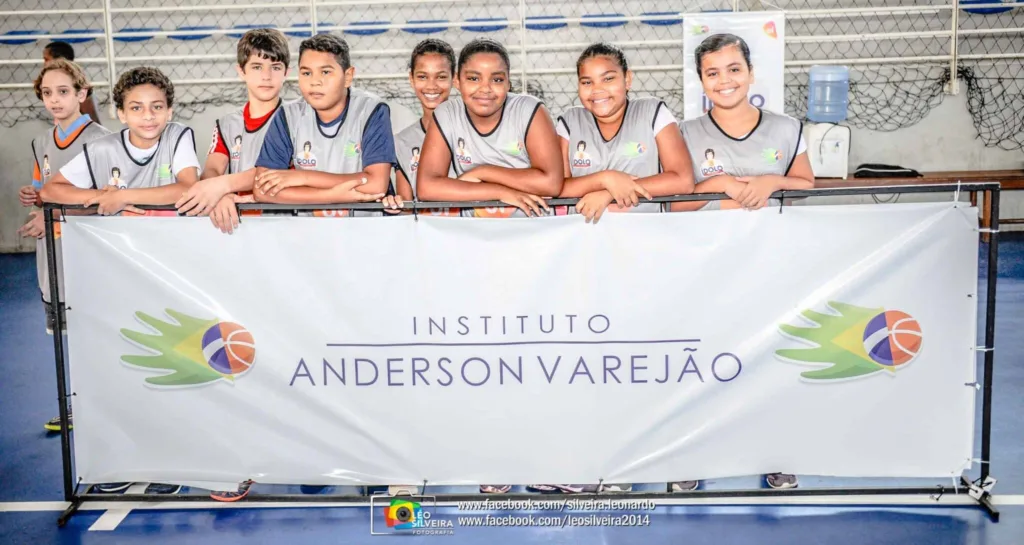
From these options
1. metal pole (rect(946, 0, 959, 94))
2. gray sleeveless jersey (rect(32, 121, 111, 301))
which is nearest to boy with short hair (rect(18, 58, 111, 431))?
gray sleeveless jersey (rect(32, 121, 111, 301))

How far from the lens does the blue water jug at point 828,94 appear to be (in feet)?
29.7

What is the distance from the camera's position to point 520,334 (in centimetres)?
311

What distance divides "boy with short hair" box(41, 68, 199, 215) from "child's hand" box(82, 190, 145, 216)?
0.30m

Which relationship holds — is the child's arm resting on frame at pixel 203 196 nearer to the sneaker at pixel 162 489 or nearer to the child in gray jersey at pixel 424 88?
the child in gray jersey at pixel 424 88

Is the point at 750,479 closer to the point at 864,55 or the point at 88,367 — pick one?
the point at 88,367

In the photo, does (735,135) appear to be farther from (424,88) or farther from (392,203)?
(424,88)

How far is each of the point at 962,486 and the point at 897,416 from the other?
1.53 ft

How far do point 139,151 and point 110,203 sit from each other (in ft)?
1.60

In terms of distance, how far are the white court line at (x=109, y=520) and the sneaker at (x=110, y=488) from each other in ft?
0.61

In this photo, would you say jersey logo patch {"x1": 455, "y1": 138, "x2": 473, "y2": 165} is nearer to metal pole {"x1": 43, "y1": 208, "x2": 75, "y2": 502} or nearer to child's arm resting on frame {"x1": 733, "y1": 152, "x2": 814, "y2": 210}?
child's arm resting on frame {"x1": 733, "y1": 152, "x2": 814, "y2": 210}

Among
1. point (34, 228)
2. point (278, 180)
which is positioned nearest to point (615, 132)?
point (278, 180)

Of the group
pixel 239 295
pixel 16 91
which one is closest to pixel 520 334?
pixel 239 295

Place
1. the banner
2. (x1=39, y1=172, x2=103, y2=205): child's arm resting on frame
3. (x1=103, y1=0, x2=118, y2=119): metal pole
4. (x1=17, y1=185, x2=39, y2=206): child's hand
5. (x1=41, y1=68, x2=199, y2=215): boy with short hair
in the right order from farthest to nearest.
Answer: (x1=103, y1=0, x2=118, y2=119): metal pole < the banner < (x1=17, y1=185, x2=39, y2=206): child's hand < (x1=41, y1=68, x2=199, y2=215): boy with short hair < (x1=39, y1=172, x2=103, y2=205): child's arm resting on frame

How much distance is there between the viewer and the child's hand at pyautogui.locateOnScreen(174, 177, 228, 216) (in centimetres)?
319
